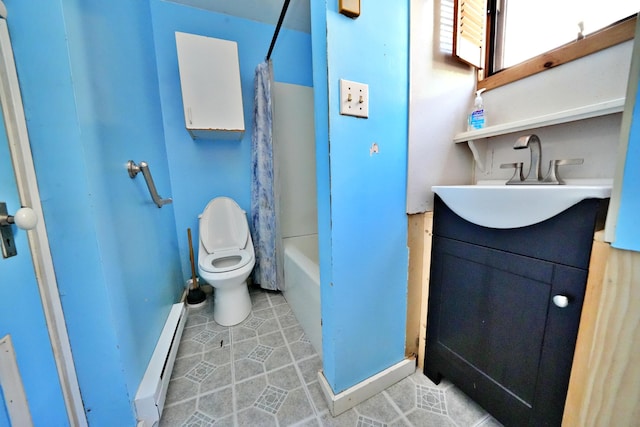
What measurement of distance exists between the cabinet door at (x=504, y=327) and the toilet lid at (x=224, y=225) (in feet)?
4.50

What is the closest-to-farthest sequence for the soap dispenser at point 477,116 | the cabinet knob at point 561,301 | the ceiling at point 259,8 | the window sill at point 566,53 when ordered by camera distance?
the cabinet knob at point 561,301 < the window sill at point 566,53 < the soap dispenser at point 477,116 < the ceiling at point 259,8

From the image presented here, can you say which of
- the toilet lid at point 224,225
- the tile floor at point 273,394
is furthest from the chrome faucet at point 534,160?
the toilet lid at point 224,225

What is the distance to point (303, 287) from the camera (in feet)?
4.28

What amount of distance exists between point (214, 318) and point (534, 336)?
1625mm

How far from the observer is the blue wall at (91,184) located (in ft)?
1.92

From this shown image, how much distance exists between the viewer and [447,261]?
87 cm

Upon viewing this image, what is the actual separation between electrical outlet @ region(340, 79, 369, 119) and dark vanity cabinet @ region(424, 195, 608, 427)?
1.47 ft

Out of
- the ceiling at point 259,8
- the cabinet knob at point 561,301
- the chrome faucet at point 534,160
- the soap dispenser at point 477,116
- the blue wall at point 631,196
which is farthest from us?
the ceiling at point 259,8

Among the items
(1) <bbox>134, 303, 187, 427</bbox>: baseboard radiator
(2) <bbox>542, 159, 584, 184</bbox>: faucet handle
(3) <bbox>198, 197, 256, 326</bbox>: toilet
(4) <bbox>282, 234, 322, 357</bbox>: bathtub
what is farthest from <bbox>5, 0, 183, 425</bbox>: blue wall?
(2) <bbox>542, 159, 584, 184</bbox>: faucet handle

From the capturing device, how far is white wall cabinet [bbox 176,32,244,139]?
1.44 metres

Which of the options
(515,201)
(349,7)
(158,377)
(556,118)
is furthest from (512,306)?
(158,377)

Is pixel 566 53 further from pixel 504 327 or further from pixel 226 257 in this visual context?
pixel 226 257

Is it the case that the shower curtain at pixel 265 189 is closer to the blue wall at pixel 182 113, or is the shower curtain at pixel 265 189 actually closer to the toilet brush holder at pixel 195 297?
the blue wall at pixel 182 113

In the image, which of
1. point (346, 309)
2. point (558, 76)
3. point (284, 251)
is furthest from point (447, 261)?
point (284, 251)
